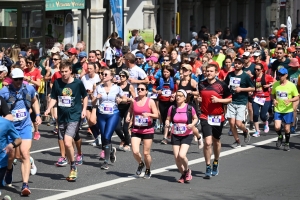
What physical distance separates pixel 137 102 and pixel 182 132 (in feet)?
3.20

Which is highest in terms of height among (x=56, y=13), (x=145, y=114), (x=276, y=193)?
(x=56, y=13)

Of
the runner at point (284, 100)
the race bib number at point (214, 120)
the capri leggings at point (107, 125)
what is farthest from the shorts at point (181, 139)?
the runner at point (284, 100)

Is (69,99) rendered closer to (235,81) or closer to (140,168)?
(140,168)

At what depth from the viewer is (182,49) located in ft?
84.9

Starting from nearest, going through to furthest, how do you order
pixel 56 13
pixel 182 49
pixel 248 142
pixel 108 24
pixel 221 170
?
1. pixel 221 170
2. pixel 248 142
3. pixel 182 49
4. pixel 56 13
5. pixel 108 24

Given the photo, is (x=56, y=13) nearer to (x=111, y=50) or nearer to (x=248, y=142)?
(x=111, y=50)

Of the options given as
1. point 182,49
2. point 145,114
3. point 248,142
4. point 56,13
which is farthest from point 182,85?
point 56,13

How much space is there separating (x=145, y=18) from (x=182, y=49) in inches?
398

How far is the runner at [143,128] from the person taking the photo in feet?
47.0

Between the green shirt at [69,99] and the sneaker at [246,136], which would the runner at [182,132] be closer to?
the green shirt at [69,99]

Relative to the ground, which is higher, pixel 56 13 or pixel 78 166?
pixel 56 13

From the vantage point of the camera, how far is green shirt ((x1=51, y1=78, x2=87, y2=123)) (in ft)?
47.1

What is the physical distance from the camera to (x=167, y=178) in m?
14.6

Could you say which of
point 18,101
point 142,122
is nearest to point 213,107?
point 142,122
